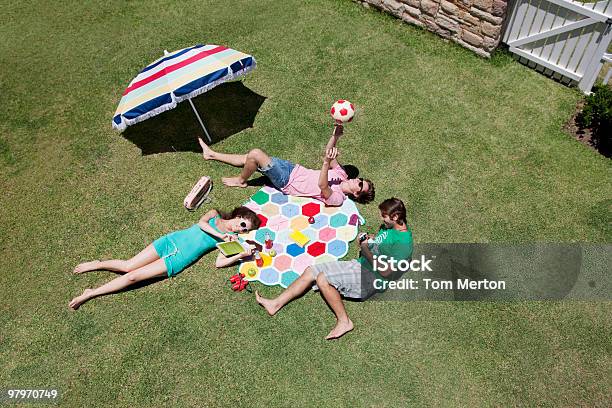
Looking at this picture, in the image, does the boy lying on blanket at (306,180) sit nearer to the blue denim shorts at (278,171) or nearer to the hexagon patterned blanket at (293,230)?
the blue denim shorts at (278,171)

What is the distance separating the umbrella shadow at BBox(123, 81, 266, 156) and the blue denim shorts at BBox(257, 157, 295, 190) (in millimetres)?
1650

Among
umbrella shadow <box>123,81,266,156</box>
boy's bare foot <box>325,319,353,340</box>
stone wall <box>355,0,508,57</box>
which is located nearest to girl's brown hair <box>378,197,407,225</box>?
boy's bare foot <box>325,319,353,340</box>

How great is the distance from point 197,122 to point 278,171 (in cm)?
251

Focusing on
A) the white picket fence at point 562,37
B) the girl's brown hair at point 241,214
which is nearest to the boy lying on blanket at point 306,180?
the girl's brown hair at point 241,214

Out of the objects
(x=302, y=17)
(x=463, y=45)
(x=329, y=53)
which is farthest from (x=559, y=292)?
(x=302, y=17)

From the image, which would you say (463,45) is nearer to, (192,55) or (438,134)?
(438,134)

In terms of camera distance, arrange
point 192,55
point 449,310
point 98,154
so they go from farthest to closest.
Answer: point 98,154
point 192,55
point 449,310

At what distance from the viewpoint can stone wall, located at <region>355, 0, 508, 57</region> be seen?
31.1ft

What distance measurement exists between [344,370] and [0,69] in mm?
9849

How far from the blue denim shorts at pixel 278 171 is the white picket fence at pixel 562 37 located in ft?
18.9

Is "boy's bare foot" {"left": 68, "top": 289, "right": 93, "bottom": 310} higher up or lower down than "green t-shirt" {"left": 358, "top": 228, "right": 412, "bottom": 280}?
lower down

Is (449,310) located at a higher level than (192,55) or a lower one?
lower

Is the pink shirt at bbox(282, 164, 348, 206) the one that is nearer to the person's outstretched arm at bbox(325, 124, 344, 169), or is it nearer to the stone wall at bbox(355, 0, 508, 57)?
the person's outstretched arm at bbox(325, 124, 344, 169)

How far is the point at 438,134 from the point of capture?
9.03 m
